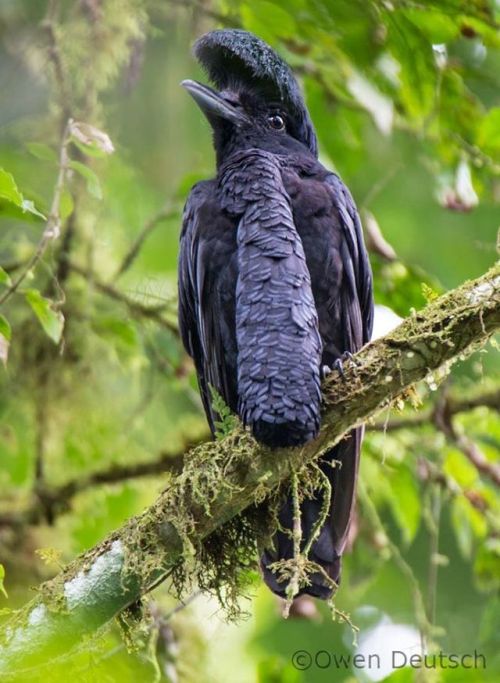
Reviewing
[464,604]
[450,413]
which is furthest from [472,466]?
[464,604]

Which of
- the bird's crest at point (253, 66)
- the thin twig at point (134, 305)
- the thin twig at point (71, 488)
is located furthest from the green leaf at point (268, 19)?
the thin twig at point (71, 488)

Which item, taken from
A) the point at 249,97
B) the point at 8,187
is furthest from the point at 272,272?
the point at 249,97

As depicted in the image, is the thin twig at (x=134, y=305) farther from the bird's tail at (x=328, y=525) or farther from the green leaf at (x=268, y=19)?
the bird's tail at (x=328, y=525)

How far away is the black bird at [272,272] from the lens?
3.29 m

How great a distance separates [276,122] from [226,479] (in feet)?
6.09

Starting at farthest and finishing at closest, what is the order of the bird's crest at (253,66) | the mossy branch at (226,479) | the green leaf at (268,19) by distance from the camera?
the green leaf at (268,19) → the bird's crest at (253,66) → the mossy branch at (226,479)

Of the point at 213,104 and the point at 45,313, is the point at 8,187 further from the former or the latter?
the point at 213,104

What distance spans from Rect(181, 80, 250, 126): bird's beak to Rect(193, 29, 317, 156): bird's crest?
6.3 inches

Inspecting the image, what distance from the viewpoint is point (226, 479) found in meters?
3.14

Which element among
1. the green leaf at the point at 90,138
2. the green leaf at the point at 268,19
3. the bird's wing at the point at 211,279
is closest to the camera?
the green leaf at the point at 90,138

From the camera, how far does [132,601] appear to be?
126 inches

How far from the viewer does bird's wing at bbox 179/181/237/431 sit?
156 inches

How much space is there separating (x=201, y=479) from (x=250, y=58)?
195 cm

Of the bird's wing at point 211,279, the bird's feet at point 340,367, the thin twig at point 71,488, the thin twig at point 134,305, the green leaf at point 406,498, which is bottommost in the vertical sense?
the thin twig at point 71,488
